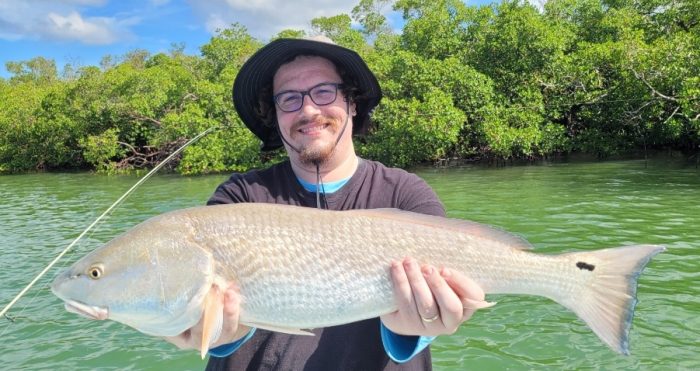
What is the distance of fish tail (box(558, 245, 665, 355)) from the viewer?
2.07 m

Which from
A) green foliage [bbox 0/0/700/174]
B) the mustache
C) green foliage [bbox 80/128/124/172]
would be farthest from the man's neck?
green foliage [bbox 80/128/124/172]

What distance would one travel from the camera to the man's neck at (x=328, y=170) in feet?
8.44

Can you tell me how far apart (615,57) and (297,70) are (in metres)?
21.1

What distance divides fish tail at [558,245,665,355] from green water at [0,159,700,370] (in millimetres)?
3006

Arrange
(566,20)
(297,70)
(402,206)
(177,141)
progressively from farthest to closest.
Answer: (177,141)
(566,20)
(297,70)
(402,206)

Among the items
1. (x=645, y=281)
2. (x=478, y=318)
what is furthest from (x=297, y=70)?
(x=645, y=281)

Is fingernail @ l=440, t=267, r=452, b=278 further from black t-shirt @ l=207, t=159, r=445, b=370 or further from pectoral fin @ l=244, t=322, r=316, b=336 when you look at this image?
pectoral fin @ l=244, t=322, r=316, b=336

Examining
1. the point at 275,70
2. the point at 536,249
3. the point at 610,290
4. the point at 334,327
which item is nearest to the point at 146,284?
the point at 334,327

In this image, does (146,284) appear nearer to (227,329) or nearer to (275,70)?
(227,329)

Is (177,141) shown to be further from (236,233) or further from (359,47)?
(236,233)

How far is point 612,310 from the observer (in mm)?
2102

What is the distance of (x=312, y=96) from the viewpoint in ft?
8.66

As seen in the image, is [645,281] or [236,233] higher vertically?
[236,233]

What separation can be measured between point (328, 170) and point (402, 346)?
2.95ft
